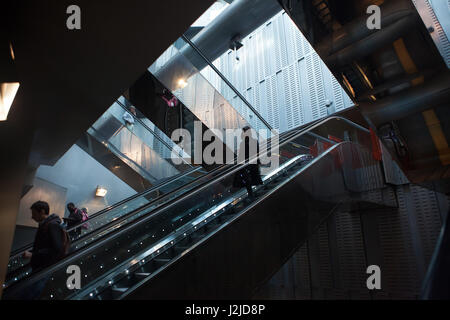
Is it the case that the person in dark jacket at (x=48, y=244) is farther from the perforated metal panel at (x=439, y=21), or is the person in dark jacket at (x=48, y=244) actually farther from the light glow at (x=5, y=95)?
the perforated metal panel at (x=439, y=21)

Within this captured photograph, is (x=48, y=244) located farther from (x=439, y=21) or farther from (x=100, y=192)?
(x=439, y=21)

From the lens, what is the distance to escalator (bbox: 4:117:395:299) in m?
2.83

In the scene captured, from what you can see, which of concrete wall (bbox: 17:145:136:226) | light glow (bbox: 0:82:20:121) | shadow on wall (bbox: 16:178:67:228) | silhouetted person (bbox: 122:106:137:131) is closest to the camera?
light glow (bbox: 0:82:20:121)

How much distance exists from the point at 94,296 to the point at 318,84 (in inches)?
434

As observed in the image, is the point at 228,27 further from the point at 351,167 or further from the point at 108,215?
the point at 108,215

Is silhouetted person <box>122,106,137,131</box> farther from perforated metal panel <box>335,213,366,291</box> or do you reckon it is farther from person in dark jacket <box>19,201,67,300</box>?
perforated metal panel <box>335,213,366,291</box>

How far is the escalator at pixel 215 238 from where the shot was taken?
2.83 m

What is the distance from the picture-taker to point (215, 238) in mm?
3432

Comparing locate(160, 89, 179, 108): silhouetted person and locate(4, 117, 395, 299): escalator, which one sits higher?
locate(160, 89, 179, 108): silhouetted person

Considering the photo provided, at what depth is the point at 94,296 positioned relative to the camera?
2732mm

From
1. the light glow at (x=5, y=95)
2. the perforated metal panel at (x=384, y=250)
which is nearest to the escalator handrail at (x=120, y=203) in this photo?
the light glow at (x=5, y=95)

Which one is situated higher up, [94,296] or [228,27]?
[228,27]

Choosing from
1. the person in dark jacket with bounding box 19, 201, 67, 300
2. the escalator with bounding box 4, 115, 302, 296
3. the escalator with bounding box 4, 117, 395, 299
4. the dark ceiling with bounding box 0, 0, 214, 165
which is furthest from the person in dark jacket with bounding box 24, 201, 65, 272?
the dark ceiling with bounding box 0, 0, 214, 165
